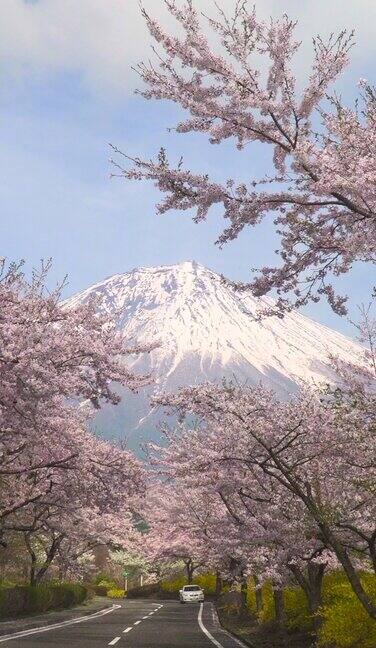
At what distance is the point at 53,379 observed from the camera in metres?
11.6

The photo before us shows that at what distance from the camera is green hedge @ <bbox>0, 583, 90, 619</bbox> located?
25562 mm

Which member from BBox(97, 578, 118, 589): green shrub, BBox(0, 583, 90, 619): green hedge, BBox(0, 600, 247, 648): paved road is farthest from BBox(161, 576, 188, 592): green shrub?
BBox(0, 600, 247, 648): paved road

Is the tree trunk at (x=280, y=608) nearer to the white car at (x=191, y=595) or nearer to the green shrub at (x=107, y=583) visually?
the white car at (x=191, y=595)

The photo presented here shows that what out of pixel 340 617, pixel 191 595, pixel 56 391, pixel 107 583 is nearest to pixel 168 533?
pixel 191 595

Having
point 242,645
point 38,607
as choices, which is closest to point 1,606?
point 38,607

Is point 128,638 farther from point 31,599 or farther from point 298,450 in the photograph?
point 31,599

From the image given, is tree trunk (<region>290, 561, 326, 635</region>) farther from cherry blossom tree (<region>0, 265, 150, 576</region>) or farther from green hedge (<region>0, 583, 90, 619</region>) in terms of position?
green hedge (<region>0, 583, 90, 619</region>)

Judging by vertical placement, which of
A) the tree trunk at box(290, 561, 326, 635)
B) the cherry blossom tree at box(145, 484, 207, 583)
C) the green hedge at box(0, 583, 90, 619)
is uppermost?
the cherry blossom tree at box(145, 484, 207, 583)

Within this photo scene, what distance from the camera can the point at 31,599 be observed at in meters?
28.1

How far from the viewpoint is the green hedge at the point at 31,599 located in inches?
1006

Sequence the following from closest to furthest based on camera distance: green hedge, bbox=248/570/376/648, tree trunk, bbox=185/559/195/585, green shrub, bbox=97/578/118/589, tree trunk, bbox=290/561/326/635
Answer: green hedge, bbox=248/570/376/648
tree trunk, bbox=290/561/326/635
tree trunk, bbox=185/559/195/585
green shrub, bbox=97/578/118/589

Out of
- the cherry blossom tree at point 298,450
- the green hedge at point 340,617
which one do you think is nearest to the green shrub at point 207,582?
the green hedge at point 340,617

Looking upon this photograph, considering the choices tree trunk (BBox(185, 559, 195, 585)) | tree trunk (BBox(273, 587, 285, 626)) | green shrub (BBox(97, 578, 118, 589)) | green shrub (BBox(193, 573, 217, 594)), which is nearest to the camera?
tree trunk (BBox(273, 587, 285, 626))

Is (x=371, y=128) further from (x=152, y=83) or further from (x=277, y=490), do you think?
(x=277, y=490)
